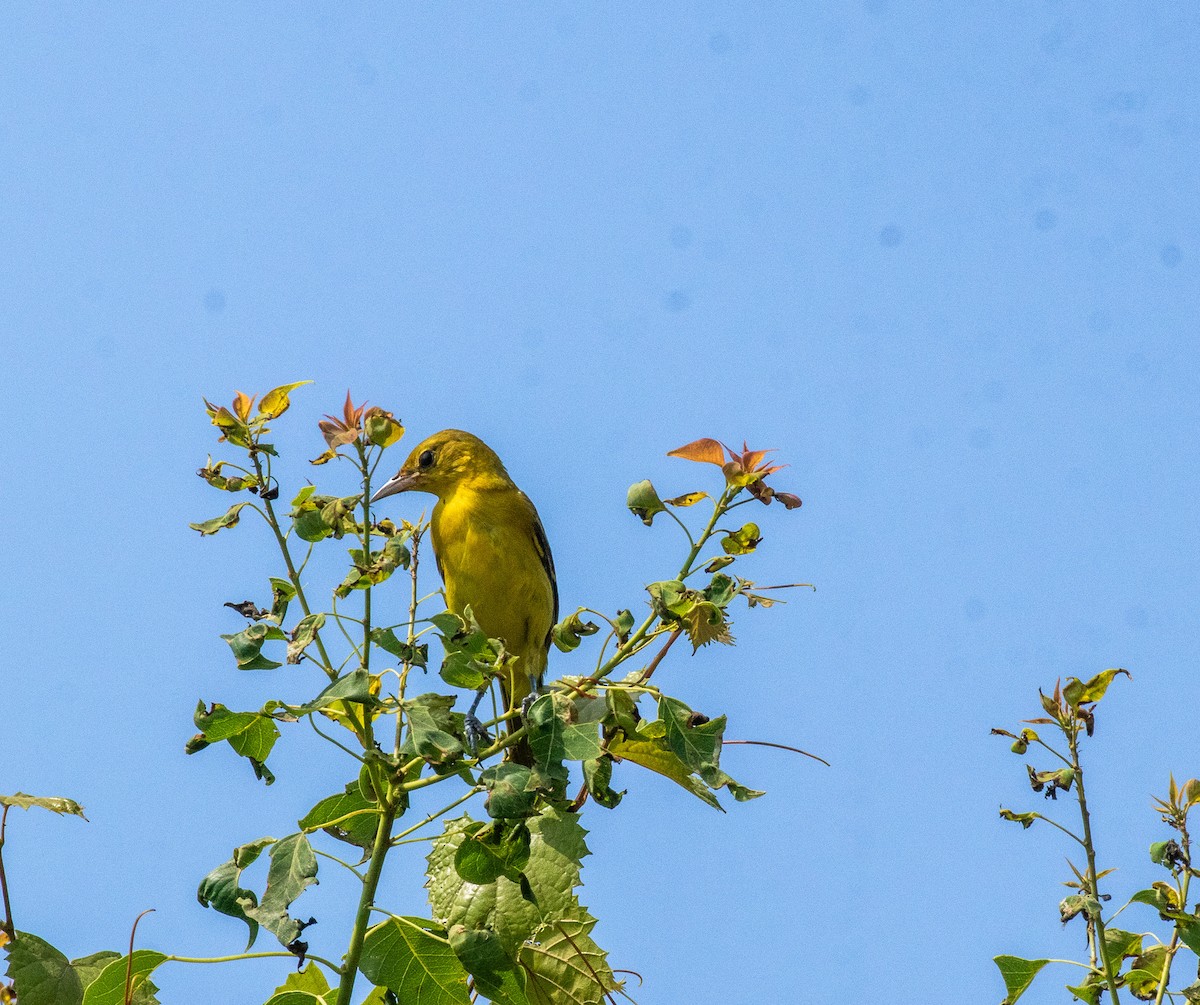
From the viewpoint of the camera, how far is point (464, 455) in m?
6.39

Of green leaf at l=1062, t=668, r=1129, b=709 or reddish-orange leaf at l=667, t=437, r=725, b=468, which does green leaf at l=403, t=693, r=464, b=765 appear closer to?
reddish-orange leaf at l=667, t=437, r=725, b=468

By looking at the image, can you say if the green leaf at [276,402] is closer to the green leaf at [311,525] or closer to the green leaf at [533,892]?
the green leaf at [311,525]

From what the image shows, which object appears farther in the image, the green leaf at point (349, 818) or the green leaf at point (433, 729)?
the green leaf at point (349, 818)

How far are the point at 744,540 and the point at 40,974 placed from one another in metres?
1.67

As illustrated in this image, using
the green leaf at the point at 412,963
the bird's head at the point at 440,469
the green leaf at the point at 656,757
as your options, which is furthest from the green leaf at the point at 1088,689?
the bird's head at the point at 440,469

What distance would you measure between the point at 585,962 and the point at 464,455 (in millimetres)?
3719

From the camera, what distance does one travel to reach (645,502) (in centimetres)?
265

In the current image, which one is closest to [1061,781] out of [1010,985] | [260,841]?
[1010,985]

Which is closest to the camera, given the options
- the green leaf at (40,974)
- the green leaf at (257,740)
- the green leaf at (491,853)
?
the green leaf at (491,853)

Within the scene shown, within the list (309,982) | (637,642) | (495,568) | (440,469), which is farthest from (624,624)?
(440,469)

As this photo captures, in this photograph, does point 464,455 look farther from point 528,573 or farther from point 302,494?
point 302,494

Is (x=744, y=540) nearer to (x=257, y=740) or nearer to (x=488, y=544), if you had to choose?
(x=257, y=740)

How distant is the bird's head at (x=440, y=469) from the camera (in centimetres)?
630

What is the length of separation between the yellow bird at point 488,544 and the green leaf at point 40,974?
2.97 meters
